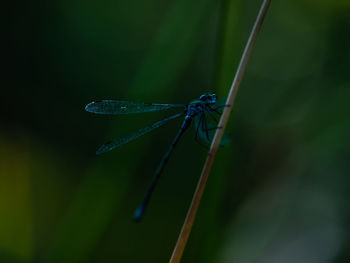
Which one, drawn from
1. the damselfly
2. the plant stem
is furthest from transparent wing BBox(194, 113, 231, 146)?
the plant stem

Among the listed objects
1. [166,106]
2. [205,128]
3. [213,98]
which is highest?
[166,106]

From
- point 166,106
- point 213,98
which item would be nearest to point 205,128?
point 213,98

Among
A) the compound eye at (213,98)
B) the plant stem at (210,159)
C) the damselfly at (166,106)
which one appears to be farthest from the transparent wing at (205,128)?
the plant stem at (210,159)

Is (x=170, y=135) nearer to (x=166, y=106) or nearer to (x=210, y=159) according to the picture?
(x=166, y=106)

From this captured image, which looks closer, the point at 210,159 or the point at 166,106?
the point at 210,159

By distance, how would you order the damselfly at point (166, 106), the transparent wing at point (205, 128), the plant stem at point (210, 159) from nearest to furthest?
the plant stem at point (210, 159) < the transparent wing at point (205, 128) < the damselfly at point (166, 106)

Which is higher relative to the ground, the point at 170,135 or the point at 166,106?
the point at 170,135

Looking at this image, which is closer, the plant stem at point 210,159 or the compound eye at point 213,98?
the plant stem at point 210,159

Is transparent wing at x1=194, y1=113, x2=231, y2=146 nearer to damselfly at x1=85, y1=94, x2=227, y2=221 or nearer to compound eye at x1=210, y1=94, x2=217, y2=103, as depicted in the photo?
damselfly at x1=85, y1=94, x2=227, y2=221

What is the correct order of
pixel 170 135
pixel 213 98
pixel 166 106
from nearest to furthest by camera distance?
pixel 213 98
pixel 166 106
pixel 170 135

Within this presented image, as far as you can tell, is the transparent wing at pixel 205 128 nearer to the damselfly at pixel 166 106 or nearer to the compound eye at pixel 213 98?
the damselfly at pixel 166 106
